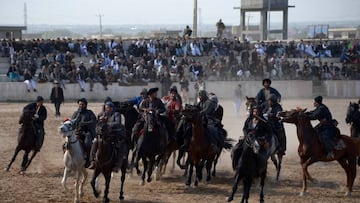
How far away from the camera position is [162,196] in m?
15.7

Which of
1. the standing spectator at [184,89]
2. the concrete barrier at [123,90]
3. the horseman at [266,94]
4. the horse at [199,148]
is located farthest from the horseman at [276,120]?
the concrete barrier at [123,90]

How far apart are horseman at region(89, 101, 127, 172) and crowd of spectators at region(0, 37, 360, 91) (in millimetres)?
21637

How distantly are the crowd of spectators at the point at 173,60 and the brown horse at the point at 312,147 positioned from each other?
2174 centimetres

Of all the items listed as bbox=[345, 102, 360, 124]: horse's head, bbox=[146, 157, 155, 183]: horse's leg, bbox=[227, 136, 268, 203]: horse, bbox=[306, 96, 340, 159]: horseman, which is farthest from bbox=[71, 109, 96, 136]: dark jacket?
bbox=[345, 102, 360, 124]: horse's head

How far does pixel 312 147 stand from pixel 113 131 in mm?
4451

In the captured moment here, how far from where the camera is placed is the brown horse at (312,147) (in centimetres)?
1611

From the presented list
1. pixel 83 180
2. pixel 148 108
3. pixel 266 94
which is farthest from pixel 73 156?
pixel 266 94

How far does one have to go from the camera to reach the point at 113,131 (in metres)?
14.8

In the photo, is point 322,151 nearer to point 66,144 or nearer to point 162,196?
point 162,196

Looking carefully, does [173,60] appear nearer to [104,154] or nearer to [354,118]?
[354,118]

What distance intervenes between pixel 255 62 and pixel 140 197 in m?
26.6

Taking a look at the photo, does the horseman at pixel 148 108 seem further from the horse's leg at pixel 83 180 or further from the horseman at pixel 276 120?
the horseman at pixel 276 120

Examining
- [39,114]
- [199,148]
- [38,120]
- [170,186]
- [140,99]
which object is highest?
[140,99]

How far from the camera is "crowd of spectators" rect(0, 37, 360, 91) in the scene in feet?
123
